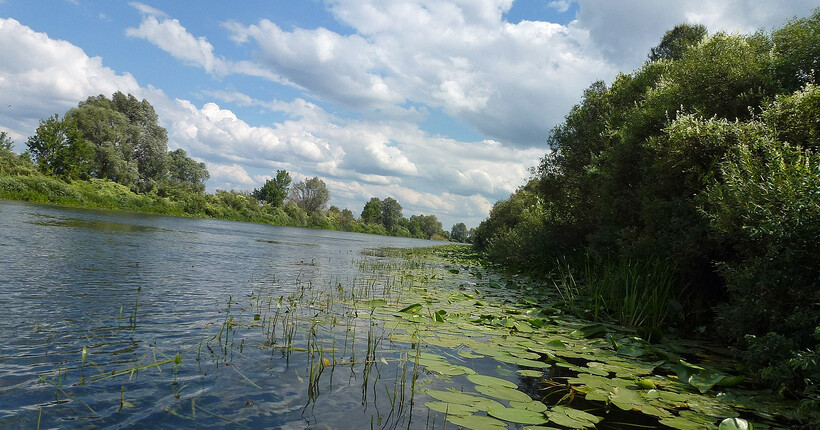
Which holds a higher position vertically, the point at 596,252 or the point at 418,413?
the point at 596,252

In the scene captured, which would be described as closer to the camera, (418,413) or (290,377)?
(418,413)

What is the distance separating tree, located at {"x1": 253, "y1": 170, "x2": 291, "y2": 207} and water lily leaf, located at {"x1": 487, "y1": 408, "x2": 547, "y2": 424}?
3960 inches

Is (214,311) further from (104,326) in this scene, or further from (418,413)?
(418,413)

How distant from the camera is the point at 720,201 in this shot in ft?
21.0

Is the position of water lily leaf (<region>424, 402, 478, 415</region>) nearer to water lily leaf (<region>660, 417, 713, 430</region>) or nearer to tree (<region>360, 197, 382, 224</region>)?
water lily leaf (<region>660, 417, 713, 430</region>)

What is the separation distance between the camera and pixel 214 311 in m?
7.66

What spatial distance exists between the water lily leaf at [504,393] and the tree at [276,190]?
100m

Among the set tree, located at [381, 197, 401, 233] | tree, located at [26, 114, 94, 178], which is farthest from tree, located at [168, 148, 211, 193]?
tree, located at [381, 197, 401, 233]

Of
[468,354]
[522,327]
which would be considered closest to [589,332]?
[522,327]

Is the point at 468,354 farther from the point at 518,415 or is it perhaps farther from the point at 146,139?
the point at 146,139

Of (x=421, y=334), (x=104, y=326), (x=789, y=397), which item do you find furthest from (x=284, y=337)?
(x=789, y=397)

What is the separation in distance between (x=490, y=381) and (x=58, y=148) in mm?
63638

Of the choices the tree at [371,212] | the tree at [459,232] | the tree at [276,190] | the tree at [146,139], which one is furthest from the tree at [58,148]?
the tree at [459,232]

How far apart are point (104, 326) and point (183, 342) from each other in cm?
149
